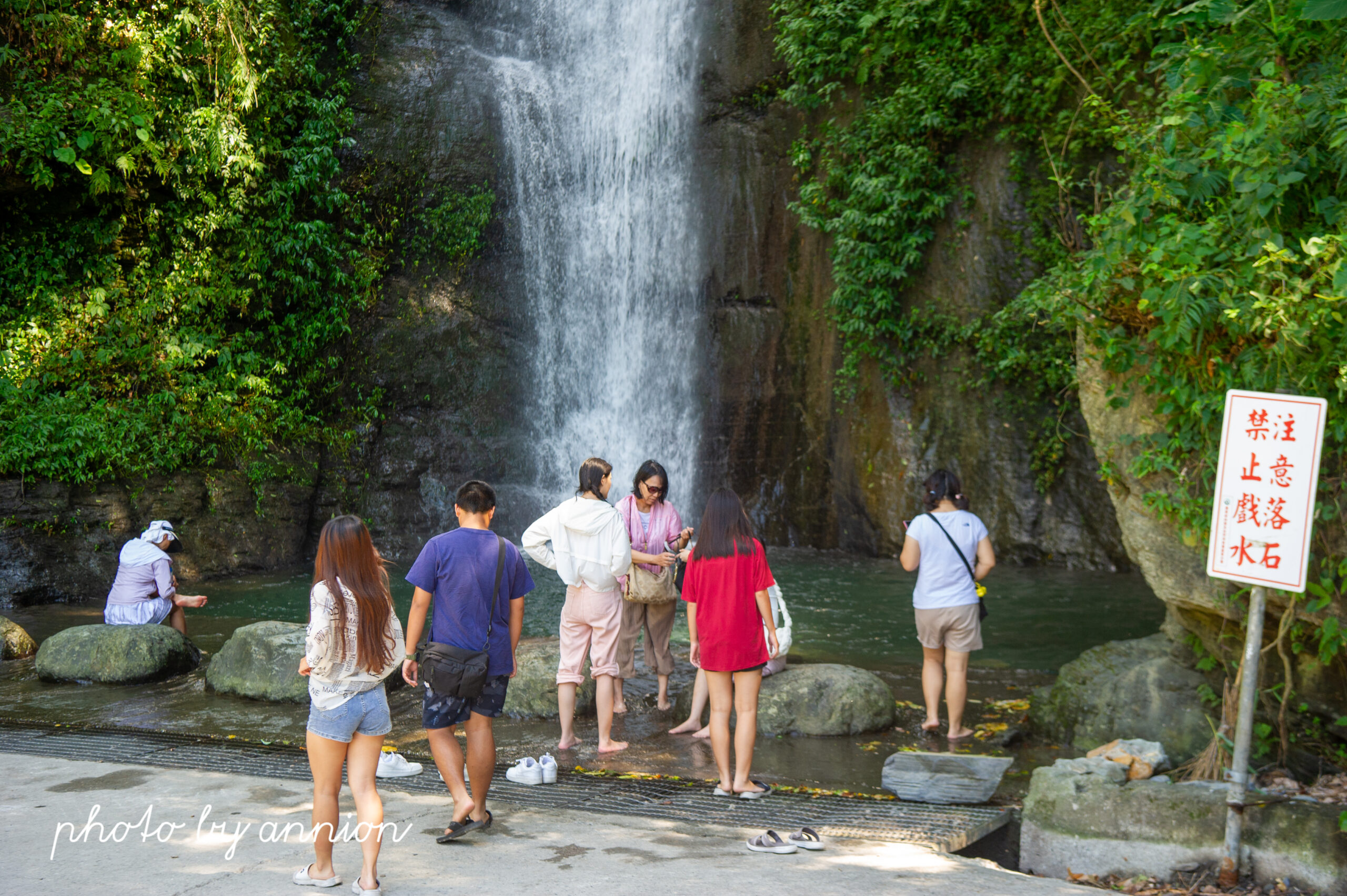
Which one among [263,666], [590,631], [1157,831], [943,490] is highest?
[943,490]

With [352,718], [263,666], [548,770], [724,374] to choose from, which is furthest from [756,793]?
[724,374]

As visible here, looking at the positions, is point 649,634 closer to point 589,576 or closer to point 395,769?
point 589,576

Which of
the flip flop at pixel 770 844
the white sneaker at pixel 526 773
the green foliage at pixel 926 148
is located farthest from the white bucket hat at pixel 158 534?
the green foliage at pixel 926 148

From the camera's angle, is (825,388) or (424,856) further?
(825,388)

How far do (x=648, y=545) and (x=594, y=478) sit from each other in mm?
849

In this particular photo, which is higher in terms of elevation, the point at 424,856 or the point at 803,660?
the point at 803,660

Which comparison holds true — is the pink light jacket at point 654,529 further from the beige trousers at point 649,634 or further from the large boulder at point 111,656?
the large boulder at point 111,656

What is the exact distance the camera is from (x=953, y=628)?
6.56 metres

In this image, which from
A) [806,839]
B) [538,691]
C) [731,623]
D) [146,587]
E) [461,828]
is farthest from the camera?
[146,587]

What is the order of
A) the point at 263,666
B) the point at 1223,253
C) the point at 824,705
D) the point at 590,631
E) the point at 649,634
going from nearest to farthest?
the point at 1223,253 < the point at 590,631 < the point at 824,705 < the point at 649,634 < the point at 263,666

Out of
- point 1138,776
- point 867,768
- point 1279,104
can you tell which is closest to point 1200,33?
point 1279,104

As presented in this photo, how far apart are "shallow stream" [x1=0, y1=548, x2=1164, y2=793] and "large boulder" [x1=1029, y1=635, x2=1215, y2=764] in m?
0.25

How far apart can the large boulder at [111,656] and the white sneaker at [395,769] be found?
12.2 feet

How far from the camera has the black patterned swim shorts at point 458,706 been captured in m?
4.63
